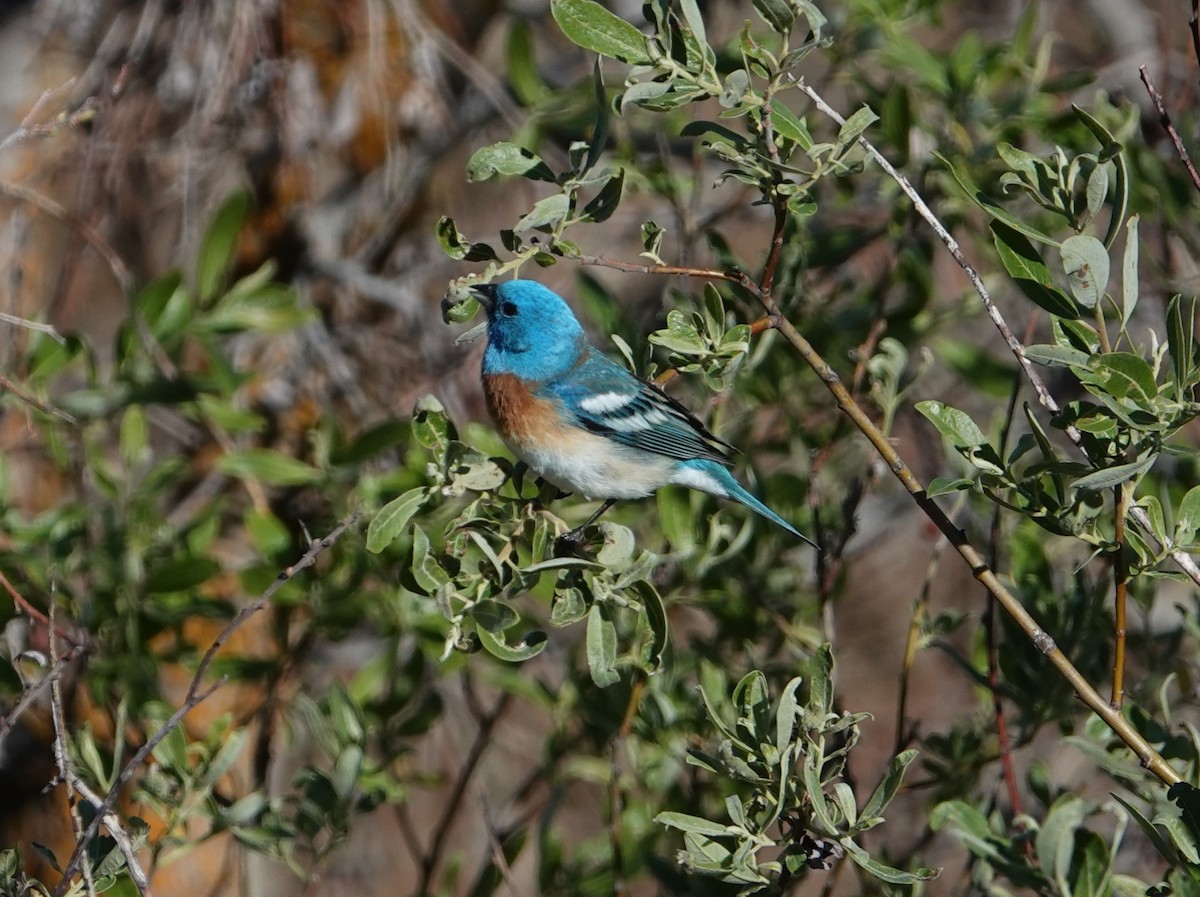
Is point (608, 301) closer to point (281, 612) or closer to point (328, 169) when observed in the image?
point (281, 612)

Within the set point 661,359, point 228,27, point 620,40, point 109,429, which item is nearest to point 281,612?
point 109,429

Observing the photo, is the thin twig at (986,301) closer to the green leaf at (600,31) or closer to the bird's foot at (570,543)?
the green leaf at (600,31)

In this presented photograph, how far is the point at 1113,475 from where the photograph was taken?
164 cm

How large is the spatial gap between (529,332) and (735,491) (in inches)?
29.4

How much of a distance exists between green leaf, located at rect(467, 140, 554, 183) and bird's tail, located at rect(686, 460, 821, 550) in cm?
121

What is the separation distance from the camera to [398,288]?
4.06 metres

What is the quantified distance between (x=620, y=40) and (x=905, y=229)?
1.41m

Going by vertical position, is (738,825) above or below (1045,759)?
above

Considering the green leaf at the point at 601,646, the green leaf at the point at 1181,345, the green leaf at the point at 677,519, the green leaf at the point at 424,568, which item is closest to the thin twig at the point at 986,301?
the green leaf at the point at 1181,345

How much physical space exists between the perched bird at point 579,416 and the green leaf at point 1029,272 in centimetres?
95

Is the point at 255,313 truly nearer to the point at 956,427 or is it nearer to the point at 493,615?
the point at 493,615

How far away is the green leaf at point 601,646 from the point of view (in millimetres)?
2055

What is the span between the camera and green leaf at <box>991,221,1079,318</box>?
1842 mm

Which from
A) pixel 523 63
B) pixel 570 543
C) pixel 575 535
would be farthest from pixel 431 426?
pixel 523 63
